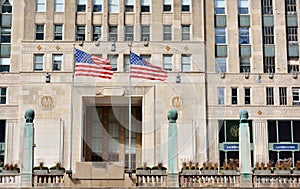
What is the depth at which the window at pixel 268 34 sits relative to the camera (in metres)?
58.7

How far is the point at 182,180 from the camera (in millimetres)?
30594

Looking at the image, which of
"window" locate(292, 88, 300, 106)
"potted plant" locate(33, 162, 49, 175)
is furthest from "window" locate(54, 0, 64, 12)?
"window" locate(292, 88, 300, 106)

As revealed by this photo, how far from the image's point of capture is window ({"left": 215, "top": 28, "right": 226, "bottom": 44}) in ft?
192

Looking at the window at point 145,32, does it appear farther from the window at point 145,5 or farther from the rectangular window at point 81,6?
the rectangular window at point 81,6

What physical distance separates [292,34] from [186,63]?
39.5ft

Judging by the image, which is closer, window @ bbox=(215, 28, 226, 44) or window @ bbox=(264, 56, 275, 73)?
window @ bbox=(264, 56, 275, 73)

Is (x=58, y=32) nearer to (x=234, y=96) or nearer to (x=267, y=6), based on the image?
(x=234, y=96)

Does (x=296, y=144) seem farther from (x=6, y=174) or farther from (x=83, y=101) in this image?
(x=6, y=174)

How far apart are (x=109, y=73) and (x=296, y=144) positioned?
937 inches

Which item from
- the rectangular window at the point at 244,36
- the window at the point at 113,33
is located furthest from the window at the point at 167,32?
the rectangular window at the point at 244,36

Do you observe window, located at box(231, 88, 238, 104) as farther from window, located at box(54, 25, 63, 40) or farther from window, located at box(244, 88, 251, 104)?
window, located at box(54, 25, 63, 40)

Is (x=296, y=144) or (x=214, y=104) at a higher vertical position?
(x=214, y=104)

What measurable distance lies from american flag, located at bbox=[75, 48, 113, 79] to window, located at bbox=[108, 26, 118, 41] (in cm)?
1481

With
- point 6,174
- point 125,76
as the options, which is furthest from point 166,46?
point 6,174
